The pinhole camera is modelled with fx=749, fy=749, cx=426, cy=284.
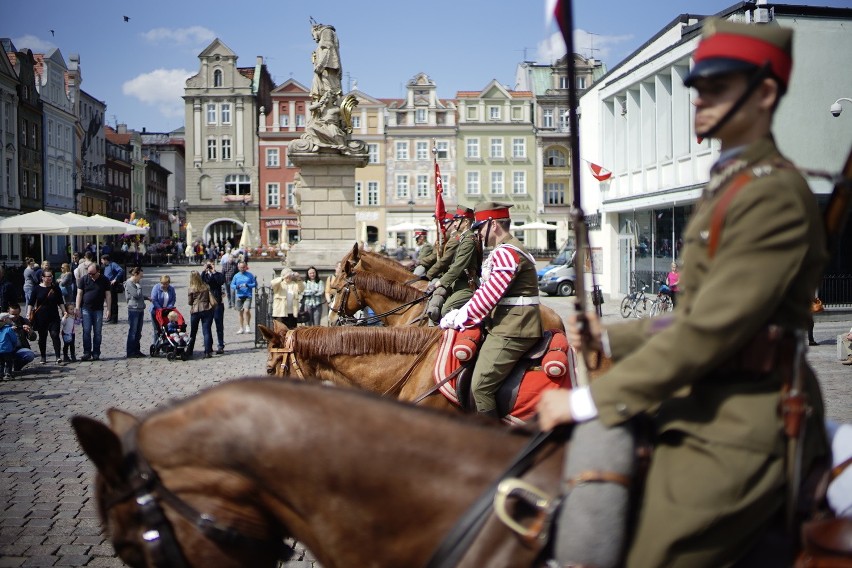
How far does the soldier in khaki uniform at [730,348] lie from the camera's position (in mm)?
1928

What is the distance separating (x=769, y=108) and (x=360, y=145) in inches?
598

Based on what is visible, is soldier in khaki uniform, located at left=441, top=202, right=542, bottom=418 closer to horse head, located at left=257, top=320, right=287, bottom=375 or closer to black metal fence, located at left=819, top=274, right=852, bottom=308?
horse head, located at left=257, top=320, right=287, bottom=375

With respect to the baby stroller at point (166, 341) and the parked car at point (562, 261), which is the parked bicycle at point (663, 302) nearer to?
the parked car at point (562, 261)

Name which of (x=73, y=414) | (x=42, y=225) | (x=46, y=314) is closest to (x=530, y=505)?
(x=73, y=414)

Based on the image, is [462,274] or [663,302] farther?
[663,302]

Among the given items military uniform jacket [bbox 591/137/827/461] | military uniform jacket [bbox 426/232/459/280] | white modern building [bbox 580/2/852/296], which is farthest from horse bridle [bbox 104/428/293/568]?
white modern building [bbox 580/2/852/296]

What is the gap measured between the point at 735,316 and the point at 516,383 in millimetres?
3944

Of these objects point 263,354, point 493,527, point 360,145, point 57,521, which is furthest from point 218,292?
point 493,527

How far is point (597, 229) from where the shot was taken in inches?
1356

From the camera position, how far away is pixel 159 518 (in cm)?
228

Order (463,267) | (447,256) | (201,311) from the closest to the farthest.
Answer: (463,267) → (447,256) → (201,311)

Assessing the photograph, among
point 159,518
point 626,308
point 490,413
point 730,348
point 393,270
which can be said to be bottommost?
point 626,308

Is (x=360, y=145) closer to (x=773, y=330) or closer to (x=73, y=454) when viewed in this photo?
(x=73, y=454)

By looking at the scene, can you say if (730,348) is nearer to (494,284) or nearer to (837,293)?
(494,284)
